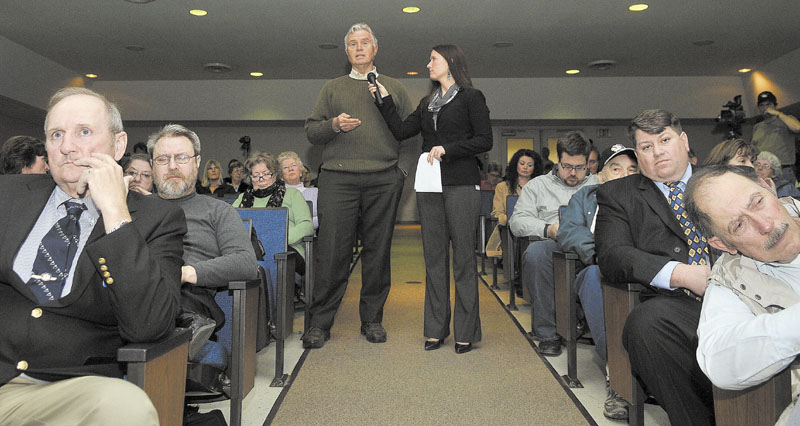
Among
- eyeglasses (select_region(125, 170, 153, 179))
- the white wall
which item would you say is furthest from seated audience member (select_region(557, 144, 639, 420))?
the white wall

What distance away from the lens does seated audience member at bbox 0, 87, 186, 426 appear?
3.72ft

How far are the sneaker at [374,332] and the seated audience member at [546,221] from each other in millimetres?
842

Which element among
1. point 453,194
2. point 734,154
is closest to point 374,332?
point 453,194

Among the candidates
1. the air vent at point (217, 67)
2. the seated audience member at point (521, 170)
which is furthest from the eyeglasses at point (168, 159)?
the air vent at point (217, 67)

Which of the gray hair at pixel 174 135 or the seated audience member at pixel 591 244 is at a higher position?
the gray hair at pixel 174 135

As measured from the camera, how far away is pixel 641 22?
7.26 m

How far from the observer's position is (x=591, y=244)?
2688mm

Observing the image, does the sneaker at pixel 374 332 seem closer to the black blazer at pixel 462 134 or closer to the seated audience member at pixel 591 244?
the black blazer at pixel 462 134

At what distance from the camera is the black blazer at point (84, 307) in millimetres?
1205

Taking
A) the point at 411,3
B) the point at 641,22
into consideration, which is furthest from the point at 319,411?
the point at 641,22

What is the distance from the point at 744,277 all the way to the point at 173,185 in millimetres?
1861

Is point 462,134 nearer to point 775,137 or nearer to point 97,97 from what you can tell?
point 97,97

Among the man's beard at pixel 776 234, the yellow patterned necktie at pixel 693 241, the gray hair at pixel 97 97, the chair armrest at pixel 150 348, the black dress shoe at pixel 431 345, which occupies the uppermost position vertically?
the gray hair at pixel 97 97

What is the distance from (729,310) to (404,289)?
158 inches
